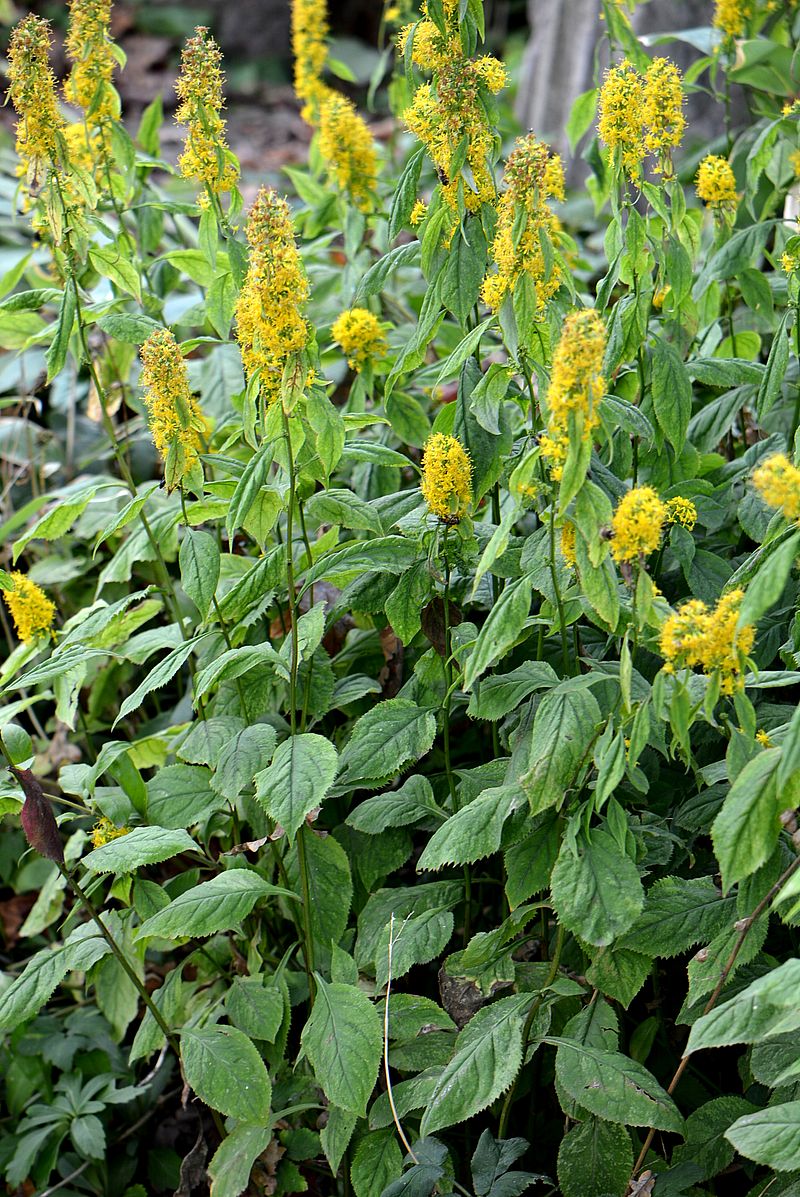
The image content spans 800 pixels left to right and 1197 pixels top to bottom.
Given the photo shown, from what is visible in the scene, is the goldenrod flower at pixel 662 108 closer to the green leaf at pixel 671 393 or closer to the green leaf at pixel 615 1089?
the green leaf at pixel 671 393

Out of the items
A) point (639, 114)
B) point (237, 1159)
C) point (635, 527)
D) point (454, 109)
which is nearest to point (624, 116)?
point (639, 114)

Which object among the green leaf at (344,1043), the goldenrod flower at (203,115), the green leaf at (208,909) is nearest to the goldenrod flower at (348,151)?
the goldenrod flower at (203,115)

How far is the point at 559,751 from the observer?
1.32m

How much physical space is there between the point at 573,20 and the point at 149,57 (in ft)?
11.8

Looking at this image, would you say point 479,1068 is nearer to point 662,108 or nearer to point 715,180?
point 662,108

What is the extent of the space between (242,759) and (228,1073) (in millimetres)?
435

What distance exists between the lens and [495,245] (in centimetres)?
144

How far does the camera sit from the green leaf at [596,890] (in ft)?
4.35

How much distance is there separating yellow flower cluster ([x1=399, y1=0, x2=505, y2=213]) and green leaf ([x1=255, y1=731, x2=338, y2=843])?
753mm

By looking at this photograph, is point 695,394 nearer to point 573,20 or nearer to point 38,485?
point 38,485

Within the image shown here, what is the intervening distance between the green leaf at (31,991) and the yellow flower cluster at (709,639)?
1.04m

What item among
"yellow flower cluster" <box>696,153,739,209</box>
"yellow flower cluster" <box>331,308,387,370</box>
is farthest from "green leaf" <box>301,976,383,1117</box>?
"yellow flower cluster" <box>696,153,739,209</box>

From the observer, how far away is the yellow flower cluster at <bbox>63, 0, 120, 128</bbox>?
1847 millimetres

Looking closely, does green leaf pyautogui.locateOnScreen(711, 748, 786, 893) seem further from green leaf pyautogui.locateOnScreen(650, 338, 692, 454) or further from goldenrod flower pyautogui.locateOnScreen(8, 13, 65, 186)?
goldenrod flower pyautogui.locateOnScreen(8, 13, 65, 186)
